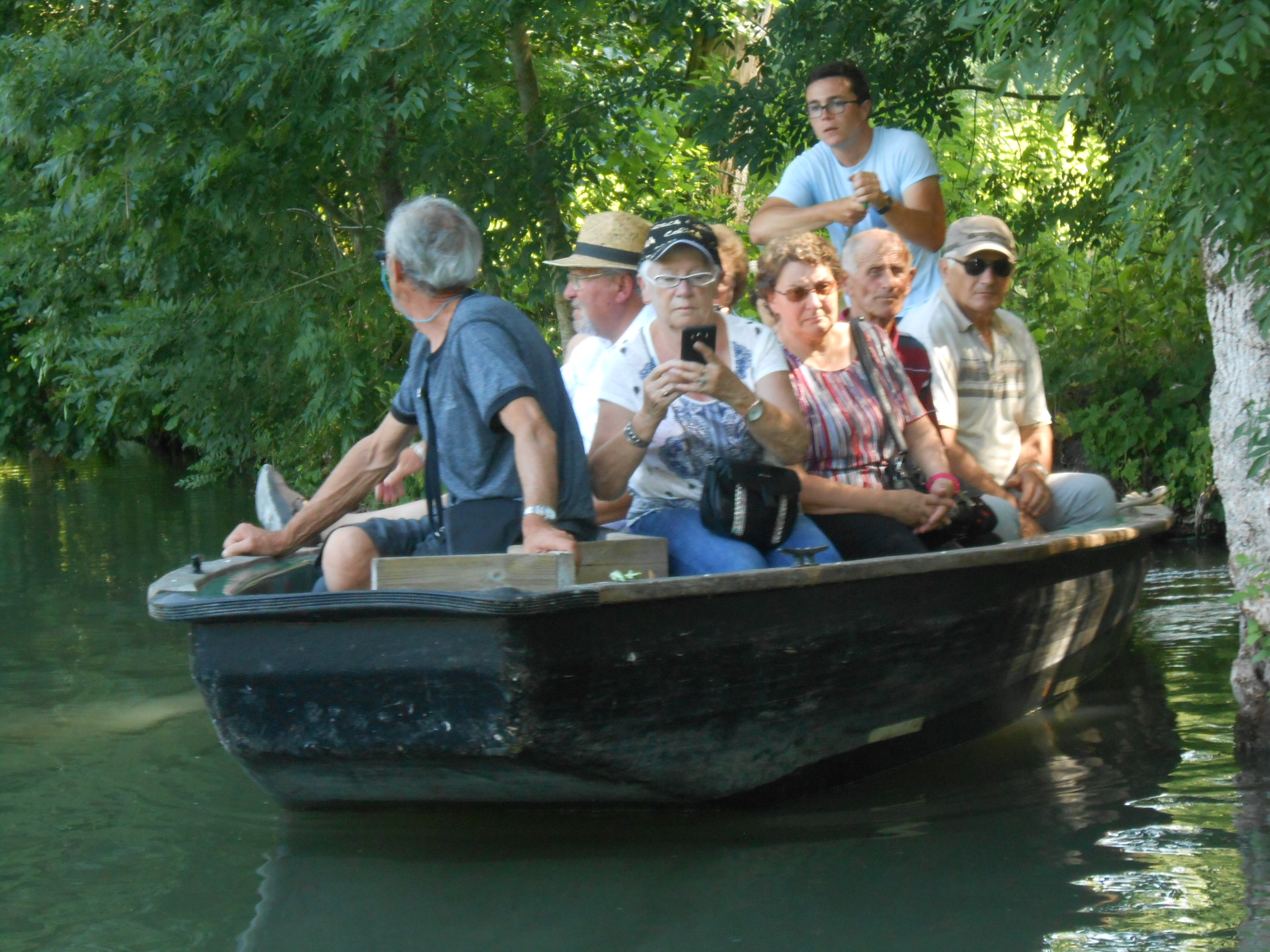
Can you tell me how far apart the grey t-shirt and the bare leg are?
290mm

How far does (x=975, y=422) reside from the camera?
5.41 metres

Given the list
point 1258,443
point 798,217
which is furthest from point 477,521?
point 798,217

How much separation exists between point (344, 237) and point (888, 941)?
10007mm

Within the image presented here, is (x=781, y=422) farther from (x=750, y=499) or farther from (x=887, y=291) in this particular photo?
(x=887, y=291)

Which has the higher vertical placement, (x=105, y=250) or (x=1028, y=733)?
(x=105, y=250)

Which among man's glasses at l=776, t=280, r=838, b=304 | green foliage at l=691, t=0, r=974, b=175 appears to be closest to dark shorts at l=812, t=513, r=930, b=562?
man's glasses at l=776, t=280, r=838, b=304

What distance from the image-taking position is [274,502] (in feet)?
16.8

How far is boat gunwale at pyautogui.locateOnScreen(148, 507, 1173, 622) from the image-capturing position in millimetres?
3424

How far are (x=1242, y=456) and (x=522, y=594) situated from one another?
2373 mm

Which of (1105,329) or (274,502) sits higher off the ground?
(1105,329)

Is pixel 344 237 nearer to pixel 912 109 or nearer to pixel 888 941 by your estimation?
pixel 912 109

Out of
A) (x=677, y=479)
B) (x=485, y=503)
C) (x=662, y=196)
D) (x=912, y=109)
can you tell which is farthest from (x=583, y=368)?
(x=662, y=196)

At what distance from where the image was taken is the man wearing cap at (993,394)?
17.0ft

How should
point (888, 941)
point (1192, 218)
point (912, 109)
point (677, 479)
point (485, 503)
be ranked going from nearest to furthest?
point (888, 941), point (1192, 218), point (485, 503), point (677, 479), point (912, 109)
